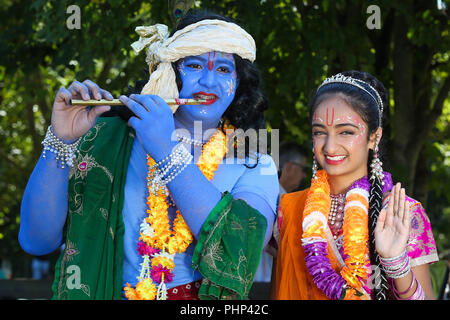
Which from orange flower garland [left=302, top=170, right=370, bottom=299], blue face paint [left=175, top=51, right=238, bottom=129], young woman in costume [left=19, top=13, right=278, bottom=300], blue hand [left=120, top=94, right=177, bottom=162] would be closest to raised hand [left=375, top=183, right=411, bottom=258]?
orange flower garland [left=302, top=170, right=370, bottom=299]

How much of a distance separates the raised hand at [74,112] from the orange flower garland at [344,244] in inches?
42.2

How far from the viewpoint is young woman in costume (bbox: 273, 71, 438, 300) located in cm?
246

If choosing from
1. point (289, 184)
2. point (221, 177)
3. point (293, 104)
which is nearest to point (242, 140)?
point (221, 177)

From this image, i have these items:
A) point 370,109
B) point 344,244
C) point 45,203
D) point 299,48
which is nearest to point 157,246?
point 45,203

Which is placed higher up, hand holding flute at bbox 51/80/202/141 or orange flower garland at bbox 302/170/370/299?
hand holding flute at bbox 51/80/202/141

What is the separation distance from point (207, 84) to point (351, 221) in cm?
88

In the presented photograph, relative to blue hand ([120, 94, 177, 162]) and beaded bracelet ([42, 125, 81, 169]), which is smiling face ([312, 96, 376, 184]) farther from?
beaded bracelet ([42, 125, 81, 169])

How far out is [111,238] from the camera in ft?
7.06

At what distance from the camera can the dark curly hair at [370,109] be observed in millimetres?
2563

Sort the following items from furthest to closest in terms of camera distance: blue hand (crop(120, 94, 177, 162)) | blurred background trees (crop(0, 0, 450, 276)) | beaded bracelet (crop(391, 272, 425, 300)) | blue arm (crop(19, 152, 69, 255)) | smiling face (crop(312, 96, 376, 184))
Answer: blurred background trees (crop(0, 0, 450, 276)), smiling face (crop(312, 96, 376, 184)), beaded bracelet (crop(391, 272, 425, 300)), blue arm (crop(19, 152, 69, 255)), blue hand (crop(120, 94, 177, 162))

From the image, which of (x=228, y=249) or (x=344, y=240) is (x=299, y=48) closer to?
(x=344, y=240)

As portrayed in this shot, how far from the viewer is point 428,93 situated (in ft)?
19.6

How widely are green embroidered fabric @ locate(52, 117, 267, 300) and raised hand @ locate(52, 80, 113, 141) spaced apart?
0.53ft
